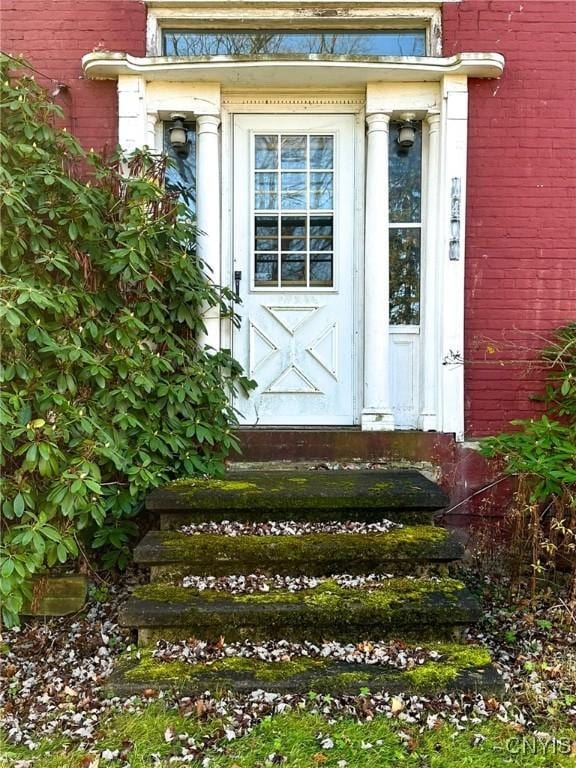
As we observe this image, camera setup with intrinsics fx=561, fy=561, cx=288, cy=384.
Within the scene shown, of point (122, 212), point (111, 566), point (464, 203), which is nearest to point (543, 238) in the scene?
point (464, 203)

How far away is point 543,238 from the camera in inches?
157

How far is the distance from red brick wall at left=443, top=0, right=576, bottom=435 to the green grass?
2.21m

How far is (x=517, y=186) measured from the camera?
398 centimetres

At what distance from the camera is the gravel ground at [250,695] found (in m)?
2.26

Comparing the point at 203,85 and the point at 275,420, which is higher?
the point at 203,85

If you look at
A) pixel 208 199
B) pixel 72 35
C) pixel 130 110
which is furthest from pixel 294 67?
pixel 72 35

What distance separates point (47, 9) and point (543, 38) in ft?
11.6

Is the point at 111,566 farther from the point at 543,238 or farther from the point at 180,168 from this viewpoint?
the point at 543,238

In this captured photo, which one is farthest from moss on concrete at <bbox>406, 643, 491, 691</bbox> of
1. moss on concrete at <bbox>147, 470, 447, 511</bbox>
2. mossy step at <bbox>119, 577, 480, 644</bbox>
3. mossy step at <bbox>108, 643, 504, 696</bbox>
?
moss on concrete at <bbox>147, 470, 447, 511</bbox>

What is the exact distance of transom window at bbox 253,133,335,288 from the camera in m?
4.27

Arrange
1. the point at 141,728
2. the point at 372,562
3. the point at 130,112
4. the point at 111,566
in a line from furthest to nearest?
the point at 130,112
the point at 111,566
the point at 372,562
the point at 141,728

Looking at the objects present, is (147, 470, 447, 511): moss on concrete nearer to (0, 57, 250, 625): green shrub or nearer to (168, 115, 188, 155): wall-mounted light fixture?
(0, 57, 250, 625): green shrub

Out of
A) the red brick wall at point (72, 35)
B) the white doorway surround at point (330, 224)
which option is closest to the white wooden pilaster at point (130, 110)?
the white doorway surround at point (330, 224)

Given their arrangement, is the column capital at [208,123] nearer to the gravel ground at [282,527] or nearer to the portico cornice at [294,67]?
the portico cornice at [294,67]
